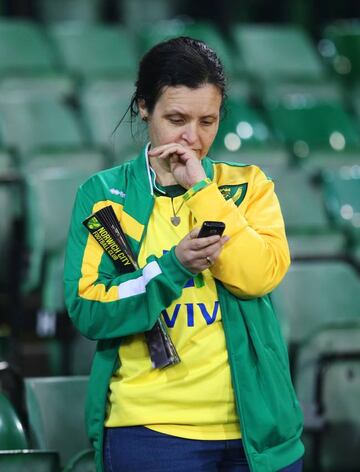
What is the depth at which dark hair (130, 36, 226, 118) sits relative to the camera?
4.52ft

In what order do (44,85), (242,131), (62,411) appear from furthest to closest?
(44,85)
(242,131)
(62,411)

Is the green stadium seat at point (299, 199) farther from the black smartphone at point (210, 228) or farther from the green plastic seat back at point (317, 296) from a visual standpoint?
the black smartphone at point (210, 228)

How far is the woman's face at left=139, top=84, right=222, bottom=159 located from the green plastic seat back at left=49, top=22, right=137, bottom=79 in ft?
9.81

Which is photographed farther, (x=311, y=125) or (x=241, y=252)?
(x=311, y=125)

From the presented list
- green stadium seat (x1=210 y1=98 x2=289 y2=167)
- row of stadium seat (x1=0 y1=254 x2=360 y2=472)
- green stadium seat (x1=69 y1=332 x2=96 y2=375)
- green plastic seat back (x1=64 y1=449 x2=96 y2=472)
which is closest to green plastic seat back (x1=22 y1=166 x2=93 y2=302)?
green stadium seat (x1=69 y1=332 x2=96 y2=375)

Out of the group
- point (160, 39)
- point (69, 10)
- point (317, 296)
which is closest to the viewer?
point (317, 296)

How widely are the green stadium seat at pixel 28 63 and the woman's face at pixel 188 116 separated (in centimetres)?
259

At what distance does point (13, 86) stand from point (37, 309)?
1230mm

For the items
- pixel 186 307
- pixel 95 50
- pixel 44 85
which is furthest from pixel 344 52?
pixel 186 307

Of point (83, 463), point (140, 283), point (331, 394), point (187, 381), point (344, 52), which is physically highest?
point (344, 52)

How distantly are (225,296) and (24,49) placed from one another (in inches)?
124

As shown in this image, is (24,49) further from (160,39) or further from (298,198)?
(298,198)

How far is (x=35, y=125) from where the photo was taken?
150 inches

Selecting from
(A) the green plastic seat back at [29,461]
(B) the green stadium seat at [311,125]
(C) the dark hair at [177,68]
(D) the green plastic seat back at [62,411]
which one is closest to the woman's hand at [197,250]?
(C) the dark hair at [177,68]
